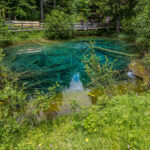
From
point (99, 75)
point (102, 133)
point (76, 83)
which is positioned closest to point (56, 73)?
point (76, 83)

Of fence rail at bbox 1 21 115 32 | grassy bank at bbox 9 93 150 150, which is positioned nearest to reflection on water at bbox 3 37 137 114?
grassy bank at bbox 9 93 150 150

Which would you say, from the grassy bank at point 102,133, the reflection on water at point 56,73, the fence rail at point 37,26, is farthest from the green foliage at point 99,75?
the fence rail at point 37,26

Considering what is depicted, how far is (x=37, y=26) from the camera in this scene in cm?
2172

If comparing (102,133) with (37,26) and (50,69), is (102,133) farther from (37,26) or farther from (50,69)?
(37,26)

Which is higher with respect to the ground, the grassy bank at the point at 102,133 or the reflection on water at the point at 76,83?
the grassy bank at the point at 102,133

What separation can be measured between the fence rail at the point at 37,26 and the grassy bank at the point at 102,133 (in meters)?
17.7

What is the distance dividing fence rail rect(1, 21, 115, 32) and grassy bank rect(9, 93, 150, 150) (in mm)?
17743

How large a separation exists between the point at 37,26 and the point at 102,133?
71.2ft

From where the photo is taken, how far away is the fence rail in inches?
752

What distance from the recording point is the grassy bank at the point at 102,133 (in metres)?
2.56

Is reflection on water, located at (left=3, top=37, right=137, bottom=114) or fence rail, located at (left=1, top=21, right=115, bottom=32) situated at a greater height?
fence rail, located at (left=1, top=21, right=115, bottom=32)

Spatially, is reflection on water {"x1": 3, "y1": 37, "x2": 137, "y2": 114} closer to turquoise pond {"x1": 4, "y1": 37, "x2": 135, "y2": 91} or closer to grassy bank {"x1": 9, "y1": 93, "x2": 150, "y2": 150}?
turquoise pond {"x1": 4, "y1": 37, "x2": 135, "y2": 91}

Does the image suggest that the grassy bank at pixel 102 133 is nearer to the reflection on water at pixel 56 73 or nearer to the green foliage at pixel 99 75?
the green foliage at pixel 99 75

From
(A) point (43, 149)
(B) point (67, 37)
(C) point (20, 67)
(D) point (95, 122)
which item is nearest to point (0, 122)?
(A) point (43, 149)
